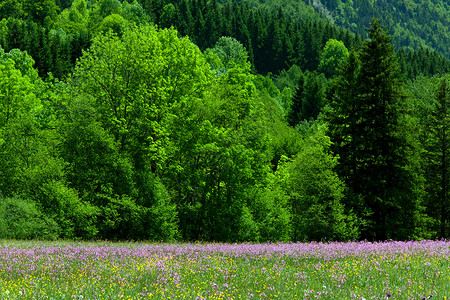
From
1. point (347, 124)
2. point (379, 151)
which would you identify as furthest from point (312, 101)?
point (379, 151)

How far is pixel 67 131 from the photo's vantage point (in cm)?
2889

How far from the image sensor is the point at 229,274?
Result: 35.7 ft

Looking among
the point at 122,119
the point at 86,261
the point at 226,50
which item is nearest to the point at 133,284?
the point at 86,261

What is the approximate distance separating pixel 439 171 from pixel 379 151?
30.3 feet

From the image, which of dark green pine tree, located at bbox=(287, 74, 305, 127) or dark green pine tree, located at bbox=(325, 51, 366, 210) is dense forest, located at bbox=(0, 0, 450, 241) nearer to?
dark green pine tree, located at bbox=(325, 51, 366, 210)

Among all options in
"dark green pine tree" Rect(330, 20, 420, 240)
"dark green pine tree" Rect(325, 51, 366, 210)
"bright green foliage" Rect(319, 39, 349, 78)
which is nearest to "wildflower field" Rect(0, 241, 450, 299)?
"dark green pine tree" Rect(330, 20, 420, 240)

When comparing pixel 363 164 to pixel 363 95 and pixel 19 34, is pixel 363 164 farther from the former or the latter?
pixel 19 34

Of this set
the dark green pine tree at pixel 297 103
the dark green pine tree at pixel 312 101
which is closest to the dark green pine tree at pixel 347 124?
the dark green pine tree at pixel 312 101

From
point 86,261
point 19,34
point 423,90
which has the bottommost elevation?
point 86,261

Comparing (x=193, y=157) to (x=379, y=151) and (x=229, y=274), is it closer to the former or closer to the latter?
(x=379, y=151)

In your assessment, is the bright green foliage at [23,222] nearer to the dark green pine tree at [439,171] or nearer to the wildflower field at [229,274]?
the wildflower field at [229,274]

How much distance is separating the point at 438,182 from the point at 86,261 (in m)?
33.4

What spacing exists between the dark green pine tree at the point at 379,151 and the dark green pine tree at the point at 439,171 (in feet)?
16.6

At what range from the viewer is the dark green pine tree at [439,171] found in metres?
38.5
